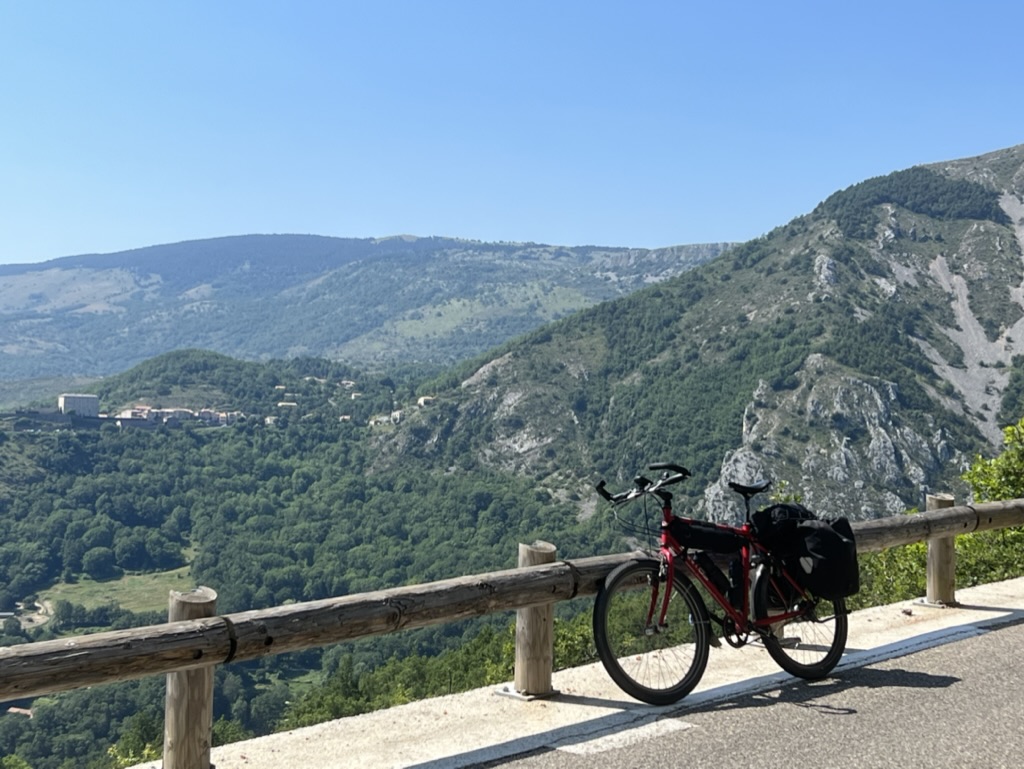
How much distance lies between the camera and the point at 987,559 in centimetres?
1184

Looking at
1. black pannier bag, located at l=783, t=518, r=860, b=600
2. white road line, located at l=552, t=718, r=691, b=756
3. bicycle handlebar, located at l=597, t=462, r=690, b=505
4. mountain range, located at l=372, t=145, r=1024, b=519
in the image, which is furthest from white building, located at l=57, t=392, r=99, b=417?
white road line, located at l=552, t=718, r=691, b=756

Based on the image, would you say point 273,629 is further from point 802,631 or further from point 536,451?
point 536,451

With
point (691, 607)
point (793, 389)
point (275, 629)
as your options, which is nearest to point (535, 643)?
point (691, 607)

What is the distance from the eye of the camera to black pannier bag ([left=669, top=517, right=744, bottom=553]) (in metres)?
5.59

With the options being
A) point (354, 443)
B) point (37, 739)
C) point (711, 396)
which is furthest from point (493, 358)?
point (37, 739)

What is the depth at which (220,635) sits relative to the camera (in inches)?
175

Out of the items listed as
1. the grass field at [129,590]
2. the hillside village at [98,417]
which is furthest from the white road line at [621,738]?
the hillside village at [98,417]

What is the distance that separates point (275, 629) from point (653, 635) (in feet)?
7.50

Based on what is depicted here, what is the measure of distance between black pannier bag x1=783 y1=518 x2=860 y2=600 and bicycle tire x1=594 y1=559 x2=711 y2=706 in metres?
0.69

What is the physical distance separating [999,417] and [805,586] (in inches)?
6262

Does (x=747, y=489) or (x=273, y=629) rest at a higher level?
(x=747, y=489)

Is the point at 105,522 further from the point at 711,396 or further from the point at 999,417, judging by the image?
the point at 999,417

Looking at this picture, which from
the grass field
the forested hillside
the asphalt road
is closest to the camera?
the asphalt road

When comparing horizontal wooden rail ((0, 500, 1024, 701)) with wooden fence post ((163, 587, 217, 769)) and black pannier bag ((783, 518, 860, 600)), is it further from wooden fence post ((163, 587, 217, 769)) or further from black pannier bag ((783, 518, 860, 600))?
black pannier bag ((783, 518, 860, 600))
